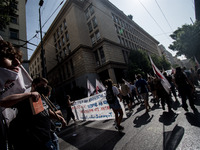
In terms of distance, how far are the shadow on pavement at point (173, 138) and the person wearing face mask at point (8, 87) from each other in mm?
2848

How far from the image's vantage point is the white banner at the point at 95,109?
499cm

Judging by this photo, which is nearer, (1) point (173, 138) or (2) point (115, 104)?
(1) point (173, 138)

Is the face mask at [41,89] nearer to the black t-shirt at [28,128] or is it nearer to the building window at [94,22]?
the black t-shirt at [28,128]

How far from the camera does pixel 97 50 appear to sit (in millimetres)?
21594

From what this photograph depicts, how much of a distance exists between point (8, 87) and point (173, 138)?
3496 millimetres

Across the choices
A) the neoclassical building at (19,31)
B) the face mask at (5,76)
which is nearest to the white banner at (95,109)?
the face mask at (5,76)

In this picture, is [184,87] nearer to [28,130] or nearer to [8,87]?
[28,130]

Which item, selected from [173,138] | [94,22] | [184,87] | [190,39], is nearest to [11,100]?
[173,138]

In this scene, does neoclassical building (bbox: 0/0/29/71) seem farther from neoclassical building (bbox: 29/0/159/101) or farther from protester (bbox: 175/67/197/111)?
protester (bbox: 175/67/197/111)

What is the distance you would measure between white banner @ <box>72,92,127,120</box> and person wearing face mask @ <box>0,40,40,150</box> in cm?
382

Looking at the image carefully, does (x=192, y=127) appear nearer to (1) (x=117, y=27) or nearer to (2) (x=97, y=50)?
(2) (x=97, y=50)

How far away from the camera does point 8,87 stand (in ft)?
4.09

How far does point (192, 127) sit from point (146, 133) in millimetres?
1208

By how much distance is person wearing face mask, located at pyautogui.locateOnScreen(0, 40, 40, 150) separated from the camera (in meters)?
1.12
